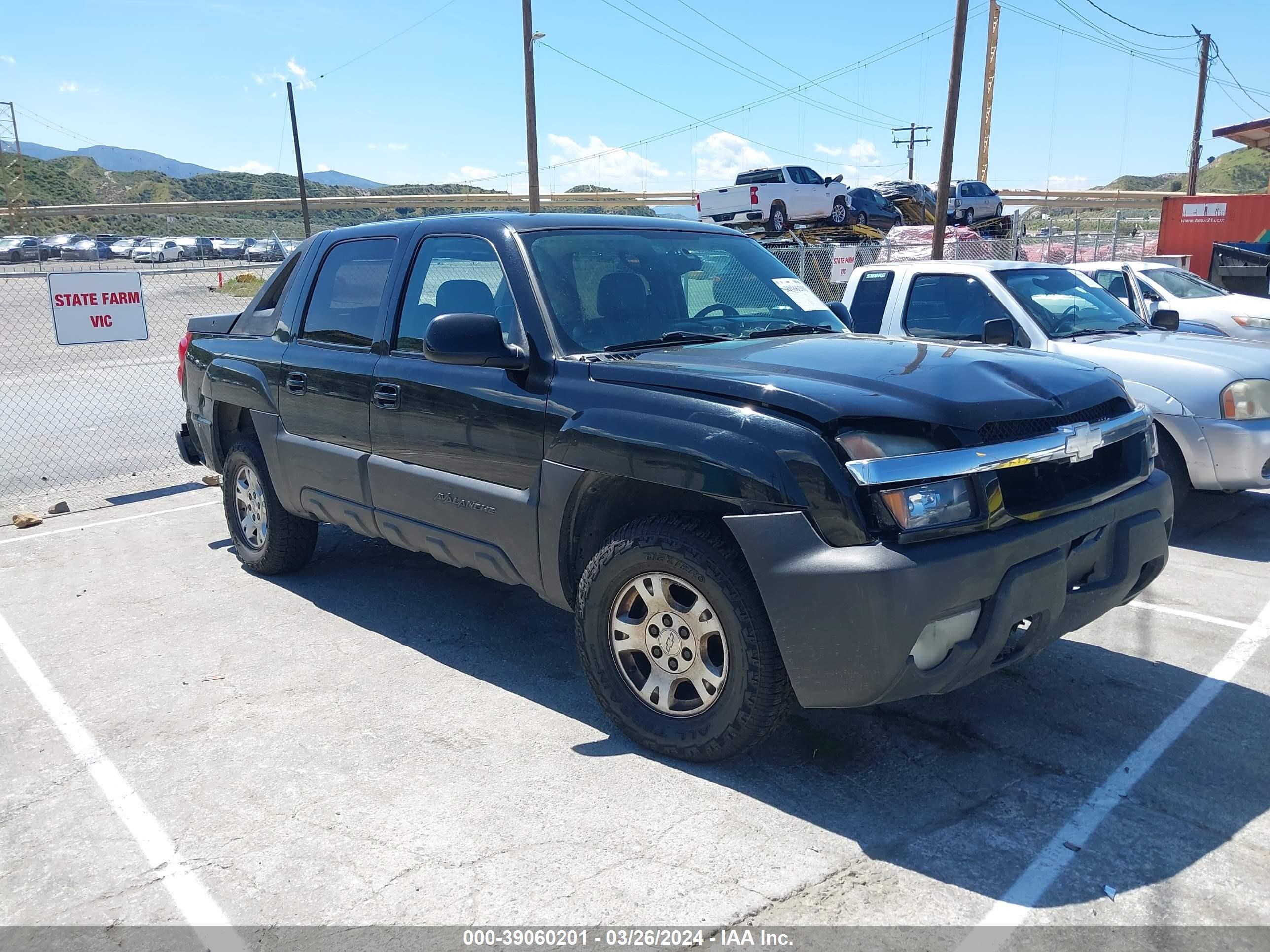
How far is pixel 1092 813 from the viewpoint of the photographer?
3.10 metres

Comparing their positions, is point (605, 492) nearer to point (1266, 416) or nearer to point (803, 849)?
point (803, 849)


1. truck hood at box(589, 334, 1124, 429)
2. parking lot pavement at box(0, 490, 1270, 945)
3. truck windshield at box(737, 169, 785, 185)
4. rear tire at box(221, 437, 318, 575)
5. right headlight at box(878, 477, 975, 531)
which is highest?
truck windshield at box(737, 169, 785, 185)

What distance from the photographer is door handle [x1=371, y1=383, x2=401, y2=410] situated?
14.3ft

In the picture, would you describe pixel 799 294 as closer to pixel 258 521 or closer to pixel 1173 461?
pixel 1173 461

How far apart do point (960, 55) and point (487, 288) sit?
14957 mm

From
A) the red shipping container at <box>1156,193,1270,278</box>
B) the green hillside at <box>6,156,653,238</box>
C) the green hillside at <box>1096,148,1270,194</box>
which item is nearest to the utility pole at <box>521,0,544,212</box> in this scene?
the red shipping container at <box>1156,193,1270,278</box>

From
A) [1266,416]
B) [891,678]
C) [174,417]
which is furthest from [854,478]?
[174,417]

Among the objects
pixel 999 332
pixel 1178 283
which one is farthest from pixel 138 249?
pixel 999 332

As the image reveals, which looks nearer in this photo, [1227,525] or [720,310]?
[720,310]

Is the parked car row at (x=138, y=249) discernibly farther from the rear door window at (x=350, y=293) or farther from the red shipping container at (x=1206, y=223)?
the rear door window at (x=350, y=293)

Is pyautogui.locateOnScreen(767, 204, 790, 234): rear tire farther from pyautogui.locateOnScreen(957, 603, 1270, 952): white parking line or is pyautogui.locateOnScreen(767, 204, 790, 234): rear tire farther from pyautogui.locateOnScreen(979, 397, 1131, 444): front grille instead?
pyautogui.locateOnScreen(979, 397, 1131, 444): front grille

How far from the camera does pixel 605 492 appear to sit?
11.8ft

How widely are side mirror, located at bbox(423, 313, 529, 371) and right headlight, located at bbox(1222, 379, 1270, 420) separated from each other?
4761mm

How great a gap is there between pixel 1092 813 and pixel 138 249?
6891cm
